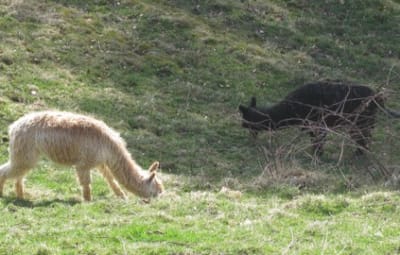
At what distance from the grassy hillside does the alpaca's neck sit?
476 mm

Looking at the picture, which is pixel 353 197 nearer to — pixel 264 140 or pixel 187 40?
pixel 264 140

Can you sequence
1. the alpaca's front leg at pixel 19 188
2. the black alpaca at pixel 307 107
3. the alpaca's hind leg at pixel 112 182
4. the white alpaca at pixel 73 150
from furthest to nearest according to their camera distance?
1. the black alpaca at pixel 307 107
2. the alpaca's hind leg at pixel 112 182
3. the alpaca's front leg at pixel 19 188
4. the white alpaca at pixel 73 150

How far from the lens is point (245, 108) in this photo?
1805cm

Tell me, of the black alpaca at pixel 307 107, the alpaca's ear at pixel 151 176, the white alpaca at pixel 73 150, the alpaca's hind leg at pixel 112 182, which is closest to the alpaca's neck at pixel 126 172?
the white alpaca at pixel 73 150

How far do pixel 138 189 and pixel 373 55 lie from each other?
47.4 feet

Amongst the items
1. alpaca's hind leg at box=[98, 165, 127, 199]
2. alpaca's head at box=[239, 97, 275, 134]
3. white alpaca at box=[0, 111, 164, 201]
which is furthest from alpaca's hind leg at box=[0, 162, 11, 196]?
alpaca's head at box=[239, 97, 275, 134]

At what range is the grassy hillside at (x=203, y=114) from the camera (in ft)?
29.8

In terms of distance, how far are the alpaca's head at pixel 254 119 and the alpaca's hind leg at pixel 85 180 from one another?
668 centimetres

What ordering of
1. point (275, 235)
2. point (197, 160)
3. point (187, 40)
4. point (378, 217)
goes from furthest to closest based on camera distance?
1. point (187, 40)
2. point (197, 160)
3. point (378, 217)
4. point (275, 235)

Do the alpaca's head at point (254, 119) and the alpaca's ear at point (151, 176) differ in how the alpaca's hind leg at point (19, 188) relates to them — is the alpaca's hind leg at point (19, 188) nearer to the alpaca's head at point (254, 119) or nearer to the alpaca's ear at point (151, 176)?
the alpaca's ear at point (151, 176)

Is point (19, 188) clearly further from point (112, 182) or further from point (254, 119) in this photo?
point (254, 119)

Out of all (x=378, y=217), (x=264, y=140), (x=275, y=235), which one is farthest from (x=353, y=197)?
(x=264, y=140)

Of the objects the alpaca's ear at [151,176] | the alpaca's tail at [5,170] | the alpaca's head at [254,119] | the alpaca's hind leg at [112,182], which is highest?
the alpaca's tail at [5,170]

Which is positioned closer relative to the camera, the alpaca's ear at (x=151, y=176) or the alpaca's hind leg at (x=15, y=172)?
the alpaca's hind leg at (x=15, y=172)
